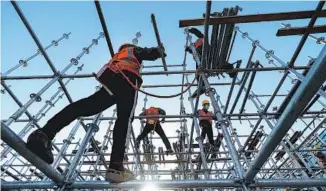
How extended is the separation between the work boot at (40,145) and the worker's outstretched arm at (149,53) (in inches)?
54.2

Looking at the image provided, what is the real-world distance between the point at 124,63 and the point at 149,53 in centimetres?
36

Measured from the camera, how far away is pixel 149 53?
278cm

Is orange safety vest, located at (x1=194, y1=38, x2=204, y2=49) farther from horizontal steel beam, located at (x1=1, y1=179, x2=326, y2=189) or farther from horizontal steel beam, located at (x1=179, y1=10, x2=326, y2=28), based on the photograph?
horizontal steel beam, located at (x1=1, y1=179, x2=326, y2=189)

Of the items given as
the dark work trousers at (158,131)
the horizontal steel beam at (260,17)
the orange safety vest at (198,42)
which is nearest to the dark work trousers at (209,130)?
the dark work trousers at (158,131)

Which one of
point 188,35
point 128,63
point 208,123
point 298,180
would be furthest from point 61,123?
point 208,123

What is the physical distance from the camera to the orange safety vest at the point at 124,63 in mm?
2525

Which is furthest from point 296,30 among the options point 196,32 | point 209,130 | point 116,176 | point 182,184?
point 209,130

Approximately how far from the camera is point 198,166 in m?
6.77

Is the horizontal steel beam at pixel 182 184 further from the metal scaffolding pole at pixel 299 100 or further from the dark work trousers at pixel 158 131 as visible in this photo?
the dark work trousers at pixel 158 131

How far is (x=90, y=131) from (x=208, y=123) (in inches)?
180

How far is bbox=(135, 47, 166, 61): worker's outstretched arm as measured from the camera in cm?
275

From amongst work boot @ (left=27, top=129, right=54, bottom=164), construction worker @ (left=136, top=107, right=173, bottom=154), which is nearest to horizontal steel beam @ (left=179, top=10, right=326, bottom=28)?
work boot @ (left=27, top=129, right=54, bottom=164)

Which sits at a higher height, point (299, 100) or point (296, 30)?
point (296, 30)

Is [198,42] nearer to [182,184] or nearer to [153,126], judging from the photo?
[153,126]
